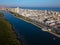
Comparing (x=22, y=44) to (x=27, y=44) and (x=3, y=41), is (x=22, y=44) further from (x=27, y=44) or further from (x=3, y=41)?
(x=3, y=41)

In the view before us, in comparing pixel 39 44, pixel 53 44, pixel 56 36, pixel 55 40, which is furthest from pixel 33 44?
pixel 56 36

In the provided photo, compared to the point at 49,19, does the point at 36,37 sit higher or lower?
higher

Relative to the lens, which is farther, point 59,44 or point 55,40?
point 55,40

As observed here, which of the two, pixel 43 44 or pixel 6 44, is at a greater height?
pixel 6 44

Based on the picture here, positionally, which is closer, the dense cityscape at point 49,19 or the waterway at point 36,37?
the waterway at point 36,37

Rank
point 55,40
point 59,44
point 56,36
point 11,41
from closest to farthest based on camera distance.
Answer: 1. point 11,41
2. point 59,44
3. point 55,40
4. point 56,36

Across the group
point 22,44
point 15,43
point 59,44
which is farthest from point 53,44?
point 15,43

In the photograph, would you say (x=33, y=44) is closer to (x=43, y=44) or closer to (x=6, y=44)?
(x=43, y=44)

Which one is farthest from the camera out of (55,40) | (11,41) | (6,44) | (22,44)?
(55,40)

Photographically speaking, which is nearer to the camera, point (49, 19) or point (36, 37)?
point (36, 37)

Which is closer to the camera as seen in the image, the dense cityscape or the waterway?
the waterway
